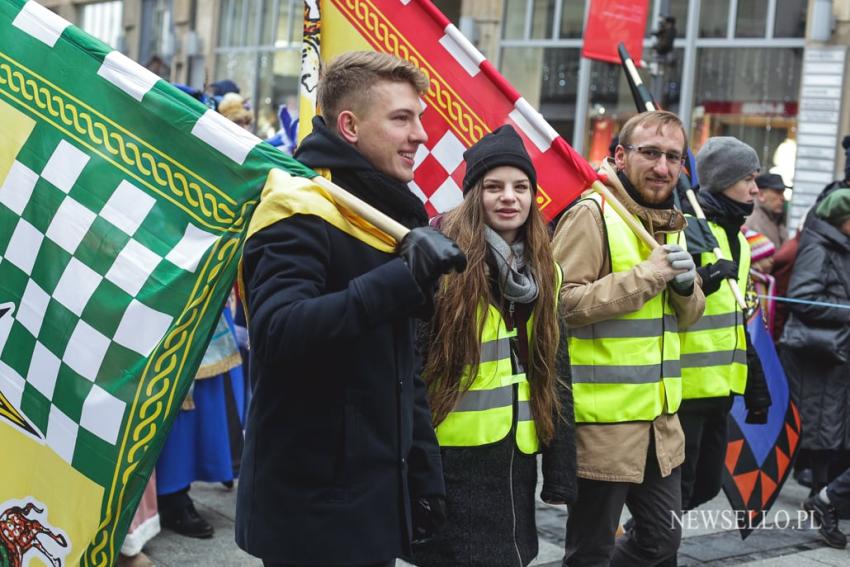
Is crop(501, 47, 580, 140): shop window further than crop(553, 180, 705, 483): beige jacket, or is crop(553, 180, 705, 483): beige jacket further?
crop(501, 47, 580, 140): shop window

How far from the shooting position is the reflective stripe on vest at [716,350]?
462 cm

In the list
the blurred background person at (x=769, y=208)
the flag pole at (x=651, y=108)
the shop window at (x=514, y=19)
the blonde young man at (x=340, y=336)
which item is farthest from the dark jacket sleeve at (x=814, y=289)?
the shop window at (x=514, y=19)

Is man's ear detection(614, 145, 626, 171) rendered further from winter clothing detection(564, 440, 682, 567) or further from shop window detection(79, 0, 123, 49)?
shop window detection(79, 0, 123, 49)

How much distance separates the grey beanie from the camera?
504 centimetres

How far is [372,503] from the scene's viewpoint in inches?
105

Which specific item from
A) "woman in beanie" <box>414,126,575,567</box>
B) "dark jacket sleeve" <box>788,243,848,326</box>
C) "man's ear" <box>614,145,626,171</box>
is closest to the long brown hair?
"woman in beanie" <box>414,126,575,567</box>

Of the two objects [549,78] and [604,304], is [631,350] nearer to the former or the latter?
[604,304]

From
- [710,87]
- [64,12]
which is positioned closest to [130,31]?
[64,12]

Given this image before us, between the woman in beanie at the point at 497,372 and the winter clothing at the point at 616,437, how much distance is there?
1.17 feet

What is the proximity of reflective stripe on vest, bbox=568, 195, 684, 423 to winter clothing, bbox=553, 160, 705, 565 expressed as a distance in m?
0.03

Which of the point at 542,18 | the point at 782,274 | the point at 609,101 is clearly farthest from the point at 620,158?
the point at 542,18

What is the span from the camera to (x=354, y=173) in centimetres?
279

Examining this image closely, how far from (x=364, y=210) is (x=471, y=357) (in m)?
0.97

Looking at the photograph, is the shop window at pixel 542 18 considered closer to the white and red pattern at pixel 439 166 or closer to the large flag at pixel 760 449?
the large flag at pixel 760 449
